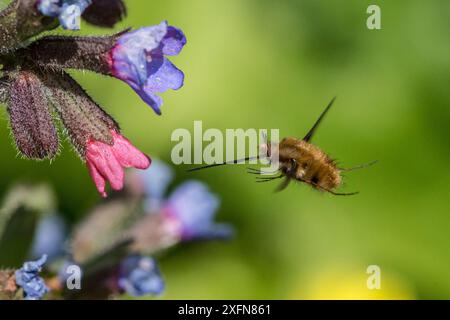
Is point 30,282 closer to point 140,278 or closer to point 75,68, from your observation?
point 140,278

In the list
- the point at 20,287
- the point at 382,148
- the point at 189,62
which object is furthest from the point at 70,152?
the point at 20,287

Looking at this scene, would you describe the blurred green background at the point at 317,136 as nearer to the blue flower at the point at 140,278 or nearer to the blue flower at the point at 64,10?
the blue flower at the point at 140,278

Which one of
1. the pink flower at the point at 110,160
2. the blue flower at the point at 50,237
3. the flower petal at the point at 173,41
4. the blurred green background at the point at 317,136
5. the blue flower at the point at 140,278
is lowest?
the blue flower at the point at 140,278

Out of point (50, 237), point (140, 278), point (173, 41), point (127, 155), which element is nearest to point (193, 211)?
point (50, 237)

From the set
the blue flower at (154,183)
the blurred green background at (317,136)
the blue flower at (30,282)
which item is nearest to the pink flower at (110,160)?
the blue flower at (30,282)

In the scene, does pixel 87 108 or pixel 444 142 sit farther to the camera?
pixel 444 142

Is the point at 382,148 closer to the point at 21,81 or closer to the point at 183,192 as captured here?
the point at 183,192
